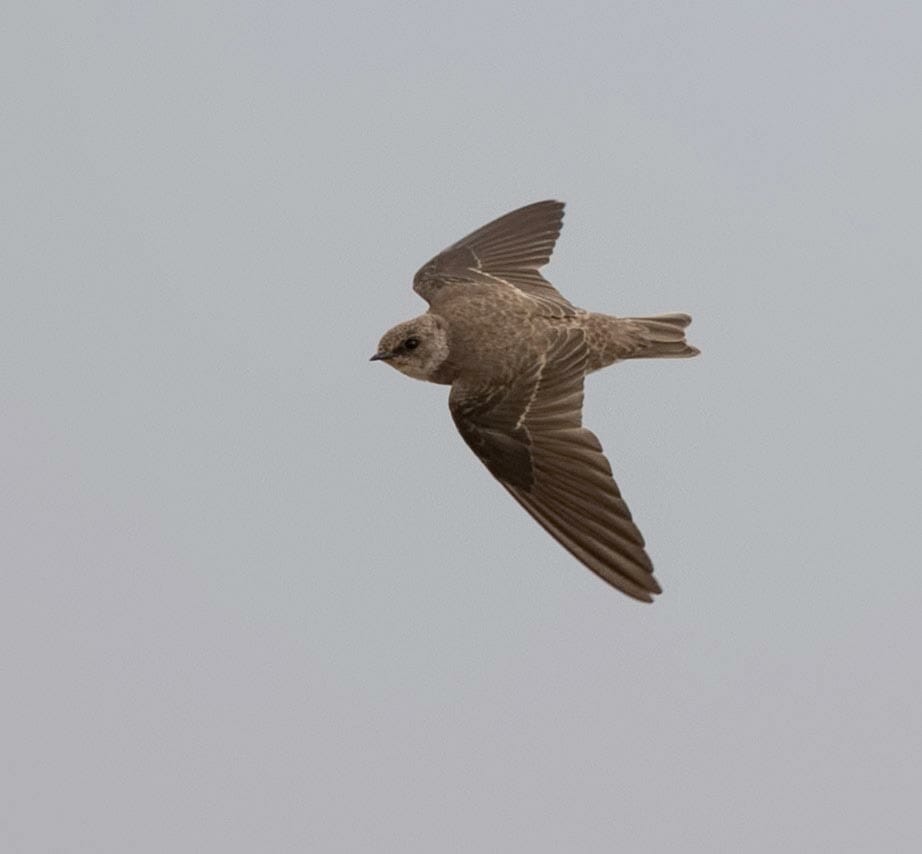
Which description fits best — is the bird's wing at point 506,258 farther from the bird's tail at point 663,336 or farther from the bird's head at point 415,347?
the bird's head at point 415,347

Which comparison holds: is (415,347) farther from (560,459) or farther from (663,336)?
(663,336)

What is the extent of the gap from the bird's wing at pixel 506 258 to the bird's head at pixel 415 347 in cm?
53

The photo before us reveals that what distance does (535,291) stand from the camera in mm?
8984

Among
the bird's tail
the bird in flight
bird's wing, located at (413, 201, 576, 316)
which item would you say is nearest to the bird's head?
the bird in flight

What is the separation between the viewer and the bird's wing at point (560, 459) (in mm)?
7148

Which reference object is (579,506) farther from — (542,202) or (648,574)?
(542,202)

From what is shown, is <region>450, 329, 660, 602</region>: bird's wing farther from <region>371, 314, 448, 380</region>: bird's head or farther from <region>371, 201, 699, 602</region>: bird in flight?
<region>371, 314, 448, 380</region>: bird's head

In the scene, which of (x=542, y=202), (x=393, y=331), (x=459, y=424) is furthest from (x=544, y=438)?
(x=542, y=202)

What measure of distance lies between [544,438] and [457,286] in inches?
54.0

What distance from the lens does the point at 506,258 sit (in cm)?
925

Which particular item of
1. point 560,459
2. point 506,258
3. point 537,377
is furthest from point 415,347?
point 506,258

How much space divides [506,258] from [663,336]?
1.18 metres

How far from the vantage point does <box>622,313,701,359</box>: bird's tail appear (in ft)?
27.7

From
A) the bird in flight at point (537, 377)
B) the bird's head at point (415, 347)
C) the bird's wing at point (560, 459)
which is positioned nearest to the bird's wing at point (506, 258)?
the bird in flight at point (537, 377)
